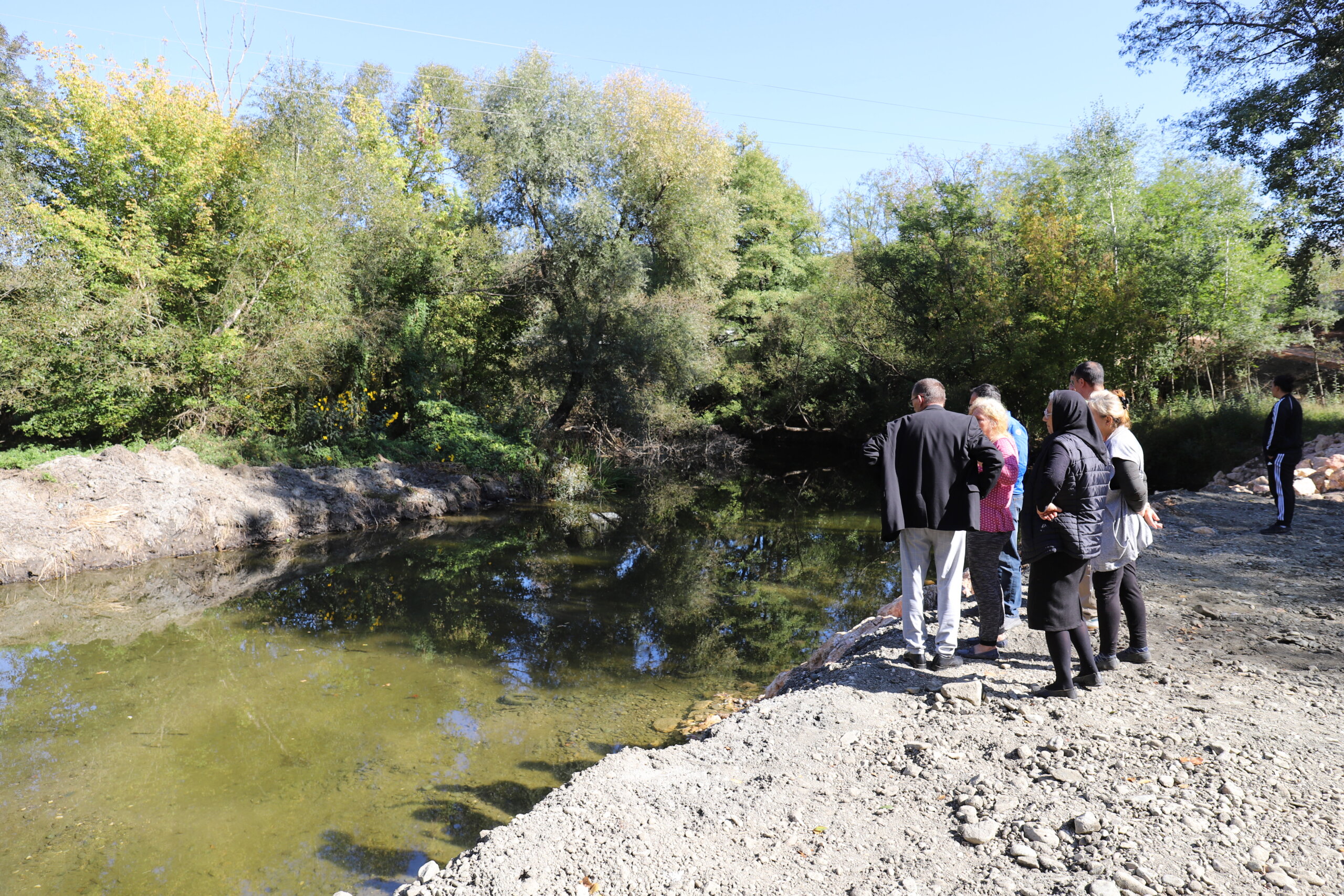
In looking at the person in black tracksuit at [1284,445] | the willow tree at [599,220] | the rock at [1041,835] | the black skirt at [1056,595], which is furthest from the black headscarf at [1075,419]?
the willow tree at [599,220]

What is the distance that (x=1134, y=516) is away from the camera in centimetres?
467

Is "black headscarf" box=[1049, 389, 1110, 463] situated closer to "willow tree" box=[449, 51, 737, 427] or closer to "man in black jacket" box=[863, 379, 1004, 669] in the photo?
"man in black jacket" box=[863, 379, 1004, 669]

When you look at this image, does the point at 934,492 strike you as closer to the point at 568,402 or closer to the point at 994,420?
the point at 994,420

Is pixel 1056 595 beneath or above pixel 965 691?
above

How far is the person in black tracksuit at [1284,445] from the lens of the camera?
332 inches

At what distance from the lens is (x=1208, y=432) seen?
16500 mm

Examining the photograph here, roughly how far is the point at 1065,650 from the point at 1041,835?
4.78 ft

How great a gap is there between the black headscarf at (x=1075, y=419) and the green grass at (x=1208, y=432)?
1363cm

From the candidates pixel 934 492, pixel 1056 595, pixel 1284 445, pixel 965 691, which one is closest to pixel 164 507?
pixel 934 492

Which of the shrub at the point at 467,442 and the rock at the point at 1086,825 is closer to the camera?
the rock at the point at 1086,825

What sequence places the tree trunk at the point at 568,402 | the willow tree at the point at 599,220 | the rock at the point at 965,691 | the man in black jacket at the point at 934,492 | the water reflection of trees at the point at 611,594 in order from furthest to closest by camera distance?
the tree trunk at the point at 568,402 → the willow tree at the point at 599,220 → the water reflection of trees at the point at 611,594 → the man in black jacket at the point at 934,492 → the rock at the point at 965,691

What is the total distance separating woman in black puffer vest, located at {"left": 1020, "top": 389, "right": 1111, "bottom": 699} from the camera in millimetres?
4160

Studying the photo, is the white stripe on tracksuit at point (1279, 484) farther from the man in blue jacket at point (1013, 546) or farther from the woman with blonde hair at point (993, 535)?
the woman with blonde hair at point (993, 535)

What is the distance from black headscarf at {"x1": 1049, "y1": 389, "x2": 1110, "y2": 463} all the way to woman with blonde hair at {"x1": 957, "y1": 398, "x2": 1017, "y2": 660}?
0.44 meters
